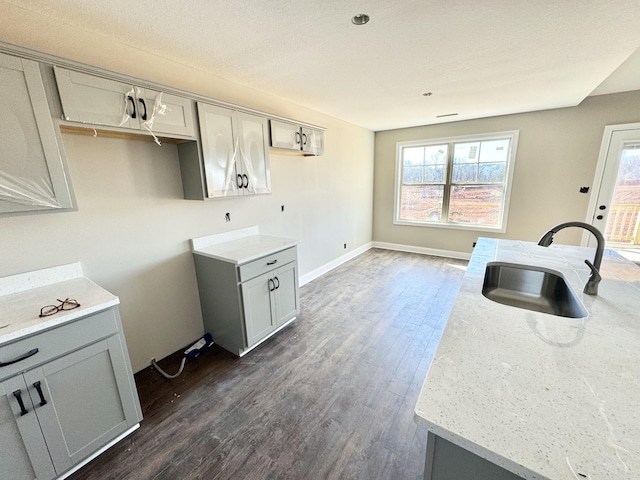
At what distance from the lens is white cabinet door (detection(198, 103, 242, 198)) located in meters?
2.03

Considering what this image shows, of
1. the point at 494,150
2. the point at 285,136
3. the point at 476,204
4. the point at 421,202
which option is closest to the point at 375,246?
the point at 421,202

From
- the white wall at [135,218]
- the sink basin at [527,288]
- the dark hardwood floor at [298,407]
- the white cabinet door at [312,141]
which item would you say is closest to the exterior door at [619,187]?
the dark hardwood floor at [298,407]

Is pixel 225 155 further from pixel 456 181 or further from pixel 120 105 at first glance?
pixel 456 181

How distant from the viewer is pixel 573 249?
2016mm

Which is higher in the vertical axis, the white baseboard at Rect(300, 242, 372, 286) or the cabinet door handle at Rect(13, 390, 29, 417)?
the cabinet door handle at Rect(13, 390, 29, 417)

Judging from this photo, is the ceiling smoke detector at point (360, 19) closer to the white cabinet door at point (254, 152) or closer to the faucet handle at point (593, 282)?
the white cabinet door at point (254, 152)

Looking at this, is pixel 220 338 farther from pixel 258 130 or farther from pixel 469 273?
pixel 469 273

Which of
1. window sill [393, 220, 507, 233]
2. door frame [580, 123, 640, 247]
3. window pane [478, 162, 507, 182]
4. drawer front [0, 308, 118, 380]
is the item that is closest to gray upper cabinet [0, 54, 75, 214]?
drawer front [0, 308, 118, 380]

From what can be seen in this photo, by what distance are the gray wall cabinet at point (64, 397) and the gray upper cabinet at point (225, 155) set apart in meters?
1.11

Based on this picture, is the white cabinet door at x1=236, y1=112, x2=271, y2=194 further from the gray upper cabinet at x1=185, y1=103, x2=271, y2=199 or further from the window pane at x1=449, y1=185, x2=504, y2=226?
the window pane at x1=449, y1=185, x2=504, y2=226

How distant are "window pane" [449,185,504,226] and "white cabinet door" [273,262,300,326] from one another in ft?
11.7

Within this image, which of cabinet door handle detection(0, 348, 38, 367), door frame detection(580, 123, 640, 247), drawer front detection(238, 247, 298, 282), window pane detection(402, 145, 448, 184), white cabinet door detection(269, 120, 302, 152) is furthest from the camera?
window pane detection(402, 145, 448, 184)

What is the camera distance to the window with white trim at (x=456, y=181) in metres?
Answer: 4.30

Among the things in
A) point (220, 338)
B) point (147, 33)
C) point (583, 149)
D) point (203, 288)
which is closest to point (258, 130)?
point (147, 33)
